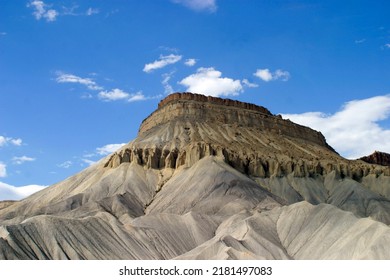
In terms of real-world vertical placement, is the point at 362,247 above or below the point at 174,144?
below

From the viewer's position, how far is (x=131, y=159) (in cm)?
12081

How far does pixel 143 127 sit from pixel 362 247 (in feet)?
321

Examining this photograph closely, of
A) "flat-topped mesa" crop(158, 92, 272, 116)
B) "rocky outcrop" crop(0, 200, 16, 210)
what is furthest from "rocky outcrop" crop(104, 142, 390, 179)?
"flat-topped mesa" crop(158, 92, 272, 116)

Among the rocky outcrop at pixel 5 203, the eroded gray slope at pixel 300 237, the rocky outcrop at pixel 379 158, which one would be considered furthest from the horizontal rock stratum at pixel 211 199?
the rocky outcrop at pixel 379 158

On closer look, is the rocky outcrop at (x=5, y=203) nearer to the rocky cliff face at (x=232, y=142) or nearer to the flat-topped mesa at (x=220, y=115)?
the rocky cliff face at (x=232, y=142)

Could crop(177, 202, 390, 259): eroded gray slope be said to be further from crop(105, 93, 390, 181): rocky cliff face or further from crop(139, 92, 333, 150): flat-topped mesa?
crop(139, 92, 333, 150): flat-topped mesa

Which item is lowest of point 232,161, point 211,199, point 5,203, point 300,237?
point 300,237

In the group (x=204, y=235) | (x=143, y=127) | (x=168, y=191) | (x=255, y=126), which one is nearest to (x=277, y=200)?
(x=168, y=191)

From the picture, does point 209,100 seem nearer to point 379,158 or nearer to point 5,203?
point 5,203

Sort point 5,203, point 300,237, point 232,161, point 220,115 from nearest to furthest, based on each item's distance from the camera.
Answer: point 300,237, point 232,161, point 5,203, point 220,115

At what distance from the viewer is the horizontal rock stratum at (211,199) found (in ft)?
228

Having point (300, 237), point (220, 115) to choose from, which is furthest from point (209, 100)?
point (300, 237)

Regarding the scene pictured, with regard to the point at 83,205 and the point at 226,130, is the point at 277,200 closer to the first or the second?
the point at 83,205

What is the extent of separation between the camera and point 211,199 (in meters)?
102
